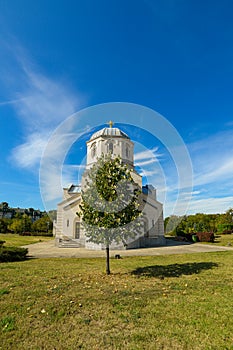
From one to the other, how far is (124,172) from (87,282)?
5208 mm

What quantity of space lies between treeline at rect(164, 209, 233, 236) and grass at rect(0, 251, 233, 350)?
34.9 meters

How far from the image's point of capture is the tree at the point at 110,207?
9.57 metres

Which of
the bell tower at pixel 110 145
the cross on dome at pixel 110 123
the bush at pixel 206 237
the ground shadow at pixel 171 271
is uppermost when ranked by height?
the cross on dome at pixel 110 123

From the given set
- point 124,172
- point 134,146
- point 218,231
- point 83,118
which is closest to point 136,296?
point 124,172

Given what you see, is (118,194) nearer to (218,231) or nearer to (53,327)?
(53,327)

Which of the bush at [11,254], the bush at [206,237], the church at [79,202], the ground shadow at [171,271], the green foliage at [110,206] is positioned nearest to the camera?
the green foliage at [110,206]

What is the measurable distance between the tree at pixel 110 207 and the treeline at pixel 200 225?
110 ft

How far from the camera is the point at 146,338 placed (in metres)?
4.20

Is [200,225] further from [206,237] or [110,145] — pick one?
[110,145]

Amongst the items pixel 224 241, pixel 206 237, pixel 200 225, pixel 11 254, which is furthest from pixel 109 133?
pixel 200 225

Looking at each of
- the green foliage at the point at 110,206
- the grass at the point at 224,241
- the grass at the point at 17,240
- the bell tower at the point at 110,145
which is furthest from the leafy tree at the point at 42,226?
the green foliage at the point at 110,206

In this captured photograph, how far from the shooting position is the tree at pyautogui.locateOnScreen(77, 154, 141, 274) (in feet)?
31.4

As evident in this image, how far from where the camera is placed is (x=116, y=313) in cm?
538

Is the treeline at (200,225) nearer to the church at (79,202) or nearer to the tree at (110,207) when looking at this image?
the church at (79,202)
